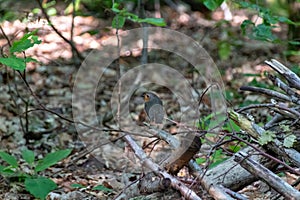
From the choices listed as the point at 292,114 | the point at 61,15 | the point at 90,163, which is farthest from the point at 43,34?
the point at 292,114

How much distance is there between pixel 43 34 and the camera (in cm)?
546

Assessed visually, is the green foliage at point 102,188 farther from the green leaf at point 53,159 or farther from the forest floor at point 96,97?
the green leaf at point 53,159

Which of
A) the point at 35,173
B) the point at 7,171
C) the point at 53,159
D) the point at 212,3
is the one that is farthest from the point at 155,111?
the point at 212,3

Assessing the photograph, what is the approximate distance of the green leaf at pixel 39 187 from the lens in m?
2.44

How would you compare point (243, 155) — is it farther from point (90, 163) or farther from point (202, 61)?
point (202, 61)

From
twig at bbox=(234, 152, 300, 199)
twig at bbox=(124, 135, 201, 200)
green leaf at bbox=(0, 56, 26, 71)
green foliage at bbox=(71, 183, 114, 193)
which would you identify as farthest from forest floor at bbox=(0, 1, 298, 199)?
green leaf at bbox=(0, 56, 26, 71)

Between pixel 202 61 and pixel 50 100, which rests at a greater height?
pixel 202 61

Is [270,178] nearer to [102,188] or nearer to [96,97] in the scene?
[102,188]

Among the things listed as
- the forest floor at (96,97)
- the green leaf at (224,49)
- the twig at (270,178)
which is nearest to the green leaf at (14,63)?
the forest floor at (96,97)

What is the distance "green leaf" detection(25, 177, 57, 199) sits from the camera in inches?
96.2

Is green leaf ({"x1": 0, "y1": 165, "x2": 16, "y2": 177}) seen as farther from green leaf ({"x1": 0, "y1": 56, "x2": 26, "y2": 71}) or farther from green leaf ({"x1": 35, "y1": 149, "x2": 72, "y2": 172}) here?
green leaf ({"x1": 0, "y1": 56, "x2": 26, "y2": 71})

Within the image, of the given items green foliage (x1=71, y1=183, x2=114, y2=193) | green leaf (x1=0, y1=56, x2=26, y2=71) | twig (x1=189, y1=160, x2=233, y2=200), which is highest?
green leaf (x1=0, y1=56, x2=26, y2=71)

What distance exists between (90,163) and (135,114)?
3.36 ft

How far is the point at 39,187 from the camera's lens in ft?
8.14
